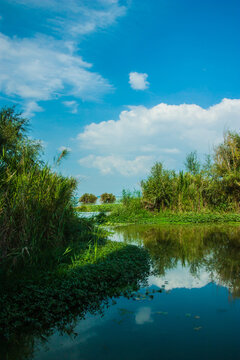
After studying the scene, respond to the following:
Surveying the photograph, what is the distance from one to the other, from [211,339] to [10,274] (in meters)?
3.01

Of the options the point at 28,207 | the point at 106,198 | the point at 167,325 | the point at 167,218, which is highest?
the point at 106,198

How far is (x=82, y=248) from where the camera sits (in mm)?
6340

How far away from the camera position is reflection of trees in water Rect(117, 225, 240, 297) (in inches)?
228

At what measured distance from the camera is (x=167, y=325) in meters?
3.50

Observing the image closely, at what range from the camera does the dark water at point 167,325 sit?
292 cm

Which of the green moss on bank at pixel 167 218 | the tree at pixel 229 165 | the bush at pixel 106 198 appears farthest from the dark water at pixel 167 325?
the bush at pixel 106 198

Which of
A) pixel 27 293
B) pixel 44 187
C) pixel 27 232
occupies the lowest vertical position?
pixel 27 293

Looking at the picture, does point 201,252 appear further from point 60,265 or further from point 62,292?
point 62,292

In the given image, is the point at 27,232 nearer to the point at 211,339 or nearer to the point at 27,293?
the point at 27,293

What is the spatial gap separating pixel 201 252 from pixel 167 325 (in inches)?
182

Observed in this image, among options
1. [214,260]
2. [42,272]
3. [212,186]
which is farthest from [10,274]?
[212,186]

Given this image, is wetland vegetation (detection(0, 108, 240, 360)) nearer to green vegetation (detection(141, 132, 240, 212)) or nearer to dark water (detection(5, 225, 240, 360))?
dark water (detection(5, 225, 240, 360))

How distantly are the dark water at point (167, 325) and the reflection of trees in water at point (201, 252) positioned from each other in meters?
0.05

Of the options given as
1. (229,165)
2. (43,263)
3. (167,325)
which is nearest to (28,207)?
(43,263)
